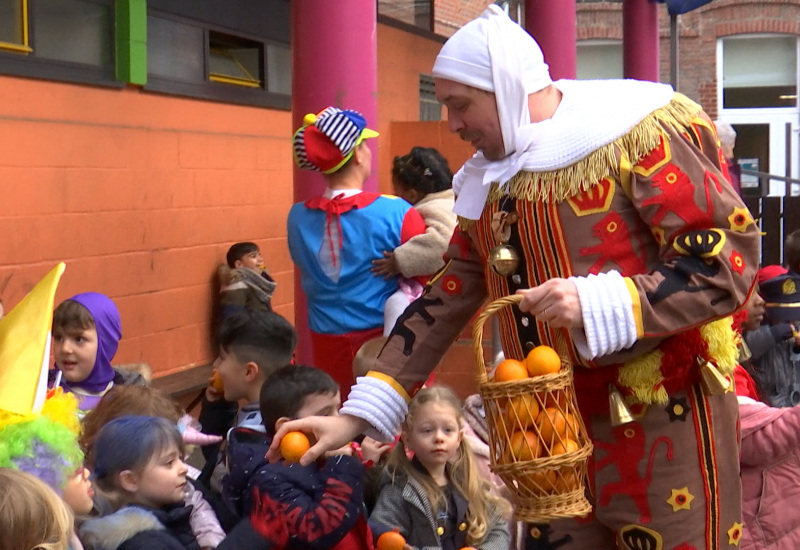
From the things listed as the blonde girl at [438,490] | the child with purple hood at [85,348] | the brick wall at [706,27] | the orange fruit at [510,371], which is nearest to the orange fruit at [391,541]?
the blonde girl at [438,490]

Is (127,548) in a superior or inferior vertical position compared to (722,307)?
inferior

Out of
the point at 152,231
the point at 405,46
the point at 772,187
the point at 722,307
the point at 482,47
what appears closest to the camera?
the point at 722,307

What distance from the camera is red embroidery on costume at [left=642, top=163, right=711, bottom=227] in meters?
2.31

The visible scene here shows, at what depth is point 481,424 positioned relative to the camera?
14.0 feet

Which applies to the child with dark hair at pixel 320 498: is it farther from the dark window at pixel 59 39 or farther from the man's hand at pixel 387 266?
the dark window at pixel 59 39

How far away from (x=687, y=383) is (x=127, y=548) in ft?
4.60

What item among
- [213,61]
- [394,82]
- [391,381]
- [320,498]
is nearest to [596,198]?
[391,381]

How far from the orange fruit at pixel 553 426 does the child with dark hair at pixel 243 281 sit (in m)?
4.86

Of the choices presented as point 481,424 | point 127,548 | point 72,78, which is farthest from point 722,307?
point 72,78

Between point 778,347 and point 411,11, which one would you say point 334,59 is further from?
point 411,11

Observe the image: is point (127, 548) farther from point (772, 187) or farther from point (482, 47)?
point (772, 187)

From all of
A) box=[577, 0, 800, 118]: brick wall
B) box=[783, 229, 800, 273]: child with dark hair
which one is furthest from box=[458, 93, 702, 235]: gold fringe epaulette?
box=[577, 0, 800, 118]: brick wall

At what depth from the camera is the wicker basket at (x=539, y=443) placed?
2.24m

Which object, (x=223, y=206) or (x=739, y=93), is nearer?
(x=223, y=206)
